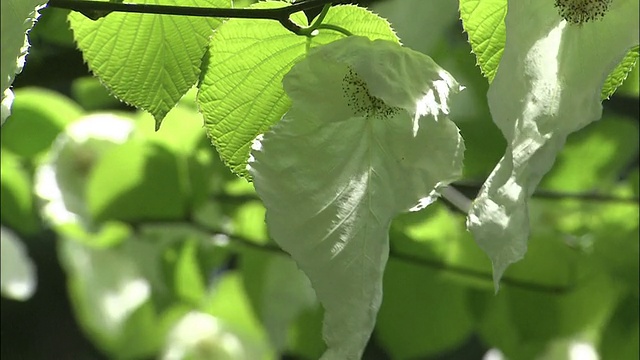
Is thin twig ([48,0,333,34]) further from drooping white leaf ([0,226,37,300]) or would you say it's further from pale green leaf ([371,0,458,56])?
drooping white leaf ([0,226,37,300])

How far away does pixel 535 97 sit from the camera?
30 centimetres

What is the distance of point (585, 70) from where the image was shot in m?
0.30

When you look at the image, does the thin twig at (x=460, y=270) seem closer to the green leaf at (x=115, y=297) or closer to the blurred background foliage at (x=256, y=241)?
the blurred background foliage at (x=256, y=241)

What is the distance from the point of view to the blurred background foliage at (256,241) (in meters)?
0.76

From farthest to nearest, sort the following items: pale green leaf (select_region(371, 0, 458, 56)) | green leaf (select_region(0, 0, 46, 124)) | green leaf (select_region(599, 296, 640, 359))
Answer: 1. green leaf (select_region(599, 296, 640, 359))
2. pale green leaf (select_region(371, 0, 458, 56))
3. green leaf (select_region(0, 0, 46, 124))

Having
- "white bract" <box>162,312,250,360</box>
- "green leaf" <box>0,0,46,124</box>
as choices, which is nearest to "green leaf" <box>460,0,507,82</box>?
"green leaf" <box>0,0,46,124</box>

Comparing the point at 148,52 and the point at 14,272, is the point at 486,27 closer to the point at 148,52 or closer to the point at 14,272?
the point at 148,52

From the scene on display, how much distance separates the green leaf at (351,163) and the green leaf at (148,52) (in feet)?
0.21

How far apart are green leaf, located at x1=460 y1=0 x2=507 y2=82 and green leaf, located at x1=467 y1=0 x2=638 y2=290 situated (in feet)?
0.09

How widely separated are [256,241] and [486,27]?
1.82ft

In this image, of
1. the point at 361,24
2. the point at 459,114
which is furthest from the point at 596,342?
the point at 361,24

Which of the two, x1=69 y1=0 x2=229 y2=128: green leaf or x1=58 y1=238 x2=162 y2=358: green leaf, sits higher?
x1=69 y1=0 x2=229 y2=128: green leaf

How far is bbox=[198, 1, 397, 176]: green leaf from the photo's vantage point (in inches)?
14.5

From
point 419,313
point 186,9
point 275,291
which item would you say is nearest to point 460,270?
point 419,313
